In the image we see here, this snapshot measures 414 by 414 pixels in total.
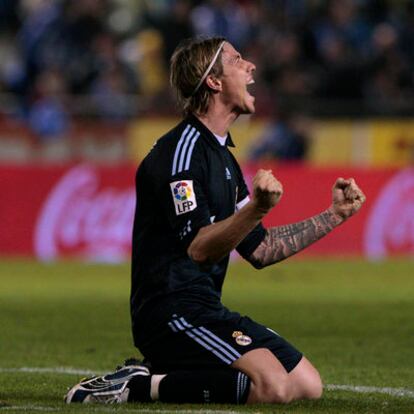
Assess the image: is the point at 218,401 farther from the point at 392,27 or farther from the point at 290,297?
the point at 392,27

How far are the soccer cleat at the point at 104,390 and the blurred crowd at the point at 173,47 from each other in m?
12.0

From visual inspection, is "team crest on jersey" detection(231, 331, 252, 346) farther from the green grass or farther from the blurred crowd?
the blurred crowd

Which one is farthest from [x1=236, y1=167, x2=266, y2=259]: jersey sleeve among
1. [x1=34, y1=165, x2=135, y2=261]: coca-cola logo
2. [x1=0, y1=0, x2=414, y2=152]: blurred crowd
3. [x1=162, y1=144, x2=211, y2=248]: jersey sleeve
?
[x1=0, y1=0, x2=414, y2=152]: blurred crowd

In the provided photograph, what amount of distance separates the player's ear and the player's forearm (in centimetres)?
90

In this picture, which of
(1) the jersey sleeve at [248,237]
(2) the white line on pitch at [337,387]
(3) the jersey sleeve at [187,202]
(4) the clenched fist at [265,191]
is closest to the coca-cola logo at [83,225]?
(2) the white line on pitch at [337,387]

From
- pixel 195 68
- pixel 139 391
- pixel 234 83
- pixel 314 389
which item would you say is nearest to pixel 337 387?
pixel 314 389

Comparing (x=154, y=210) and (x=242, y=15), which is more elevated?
(x=242, y=15)

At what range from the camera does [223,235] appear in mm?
6199

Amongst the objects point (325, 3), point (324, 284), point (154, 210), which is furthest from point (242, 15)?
point (154, 210)

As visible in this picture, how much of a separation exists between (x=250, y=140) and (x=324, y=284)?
5247 mm

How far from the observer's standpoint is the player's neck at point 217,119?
273 inches

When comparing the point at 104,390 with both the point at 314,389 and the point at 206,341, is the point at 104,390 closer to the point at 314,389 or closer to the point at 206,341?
the point at 206,341

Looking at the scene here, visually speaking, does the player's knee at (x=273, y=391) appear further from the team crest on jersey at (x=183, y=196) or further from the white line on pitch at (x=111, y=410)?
the team crest on jersey at (x=183, y=196)

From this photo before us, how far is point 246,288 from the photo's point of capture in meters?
14.3
